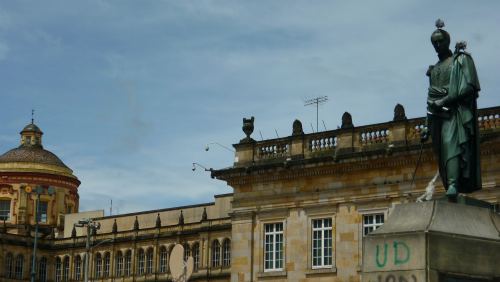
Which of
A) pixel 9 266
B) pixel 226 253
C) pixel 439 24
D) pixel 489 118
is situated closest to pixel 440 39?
pixel 439 24

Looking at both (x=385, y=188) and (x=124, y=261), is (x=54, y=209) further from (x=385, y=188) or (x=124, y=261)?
(x=385, y=188)

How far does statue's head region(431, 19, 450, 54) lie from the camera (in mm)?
14328

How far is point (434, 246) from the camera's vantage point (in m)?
12.7

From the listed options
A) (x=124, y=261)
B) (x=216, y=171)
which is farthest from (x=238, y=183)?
(x=124, y=261)

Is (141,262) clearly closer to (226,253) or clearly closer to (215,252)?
(215,252)

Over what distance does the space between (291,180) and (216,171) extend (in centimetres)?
360

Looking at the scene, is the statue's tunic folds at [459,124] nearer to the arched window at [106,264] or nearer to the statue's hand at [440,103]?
the statue's hand at [440,103]

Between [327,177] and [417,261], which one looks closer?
[417,261]

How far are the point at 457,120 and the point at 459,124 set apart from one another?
0.06 m

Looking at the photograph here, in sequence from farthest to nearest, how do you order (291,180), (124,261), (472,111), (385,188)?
(124,261), (291,180), (385,188), (472,111)

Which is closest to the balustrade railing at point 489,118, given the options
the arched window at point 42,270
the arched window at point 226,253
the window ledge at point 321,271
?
the window ledge at point 321,271

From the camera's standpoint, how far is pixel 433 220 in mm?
12992

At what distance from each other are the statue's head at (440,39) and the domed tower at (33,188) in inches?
2722

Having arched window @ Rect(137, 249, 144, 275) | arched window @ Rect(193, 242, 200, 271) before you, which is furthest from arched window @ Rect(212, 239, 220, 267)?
arched window @ Rect(137, 249, 144, 275)
